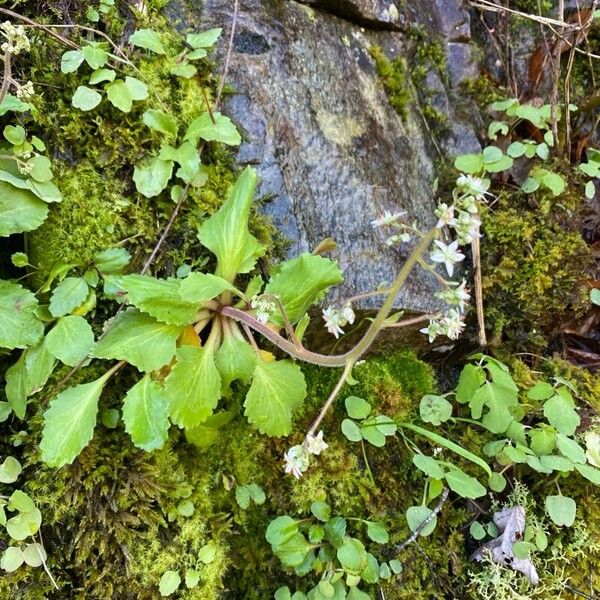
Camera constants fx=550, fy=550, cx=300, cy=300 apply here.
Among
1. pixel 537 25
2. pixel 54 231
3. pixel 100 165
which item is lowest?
pixel 54 231

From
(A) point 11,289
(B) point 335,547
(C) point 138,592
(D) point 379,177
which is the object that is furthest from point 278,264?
(C) point 138,592

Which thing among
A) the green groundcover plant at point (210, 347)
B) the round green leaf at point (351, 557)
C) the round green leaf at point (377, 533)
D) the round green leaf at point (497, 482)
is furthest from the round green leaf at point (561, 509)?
the round green leaf at point (351, 557)

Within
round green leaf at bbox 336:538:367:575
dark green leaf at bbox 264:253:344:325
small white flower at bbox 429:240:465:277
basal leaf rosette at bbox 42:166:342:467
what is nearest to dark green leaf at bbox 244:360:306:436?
basal leaf rosette at bbox 42:166:342:467

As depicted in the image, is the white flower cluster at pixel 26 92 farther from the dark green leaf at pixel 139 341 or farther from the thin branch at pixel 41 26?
the dark green leaf at pixel 139 341

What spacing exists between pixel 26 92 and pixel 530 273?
2.16 meters

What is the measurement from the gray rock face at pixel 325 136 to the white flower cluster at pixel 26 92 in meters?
0.70

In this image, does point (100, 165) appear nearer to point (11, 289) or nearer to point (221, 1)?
point (11, 289)

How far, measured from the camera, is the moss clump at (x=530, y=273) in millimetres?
2516

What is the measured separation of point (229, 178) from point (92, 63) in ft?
1.99

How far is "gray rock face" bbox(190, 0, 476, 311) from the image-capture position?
220 centimetres

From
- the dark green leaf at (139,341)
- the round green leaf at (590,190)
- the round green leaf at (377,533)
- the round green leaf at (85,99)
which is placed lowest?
the round green leaf at (377,533)

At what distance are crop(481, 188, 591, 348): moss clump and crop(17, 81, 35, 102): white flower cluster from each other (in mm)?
1935

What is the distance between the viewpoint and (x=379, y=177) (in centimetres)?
242

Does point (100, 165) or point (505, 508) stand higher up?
point (100, 165)
